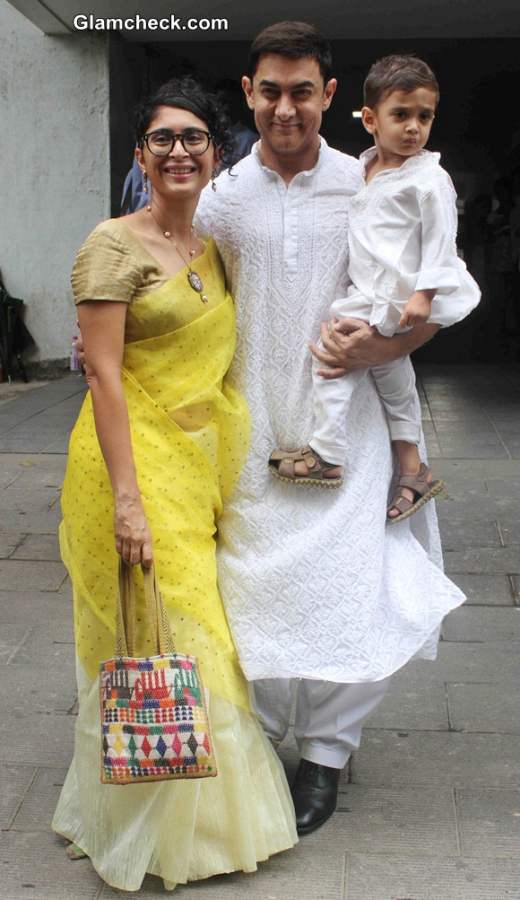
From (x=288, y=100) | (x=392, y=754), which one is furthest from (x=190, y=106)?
(x=392, y=754)

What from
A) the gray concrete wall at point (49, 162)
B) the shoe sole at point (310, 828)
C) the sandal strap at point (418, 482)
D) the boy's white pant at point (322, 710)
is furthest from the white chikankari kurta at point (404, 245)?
the gray concrete wall at point (49, 162)

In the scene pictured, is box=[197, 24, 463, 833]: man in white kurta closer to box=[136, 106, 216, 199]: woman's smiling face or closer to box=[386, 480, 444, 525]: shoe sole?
box=[386, 480, 444, 525]: shoe sole

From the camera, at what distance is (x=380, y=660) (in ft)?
9.59

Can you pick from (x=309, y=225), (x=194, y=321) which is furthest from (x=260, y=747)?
(x=309, y=225)

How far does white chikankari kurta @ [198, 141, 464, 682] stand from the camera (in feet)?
9.45

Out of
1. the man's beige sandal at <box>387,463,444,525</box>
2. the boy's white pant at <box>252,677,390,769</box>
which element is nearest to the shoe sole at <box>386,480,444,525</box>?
the man's beige sandal at <box>387,463,444,525</box>

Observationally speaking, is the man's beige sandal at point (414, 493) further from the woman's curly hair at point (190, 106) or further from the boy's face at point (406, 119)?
the woman's curly hair at point (190, 106)

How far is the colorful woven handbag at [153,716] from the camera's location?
2605mm

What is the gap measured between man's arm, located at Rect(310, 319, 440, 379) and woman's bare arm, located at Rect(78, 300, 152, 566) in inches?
19.4

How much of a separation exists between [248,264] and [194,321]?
0.24 metres

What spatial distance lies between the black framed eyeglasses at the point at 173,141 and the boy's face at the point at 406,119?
0.45m

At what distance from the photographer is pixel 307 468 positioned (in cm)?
288

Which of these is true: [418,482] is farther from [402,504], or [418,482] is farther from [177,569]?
[177,569]

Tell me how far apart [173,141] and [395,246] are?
561 mm
